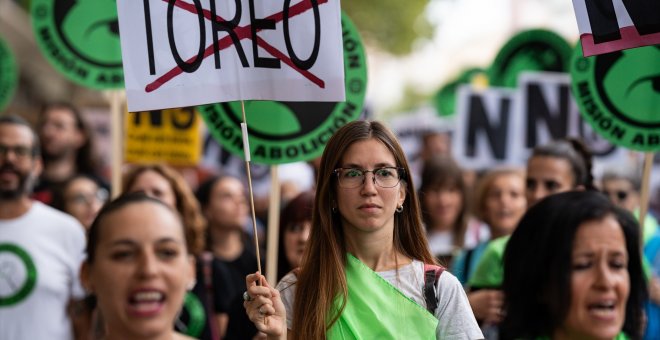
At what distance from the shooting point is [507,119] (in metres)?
10.5

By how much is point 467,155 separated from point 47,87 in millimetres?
28301

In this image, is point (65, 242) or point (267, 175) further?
point (267, 175)

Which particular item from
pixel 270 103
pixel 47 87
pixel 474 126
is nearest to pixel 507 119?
pixel 474 126

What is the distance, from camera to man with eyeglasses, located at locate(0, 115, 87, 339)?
5289 millimetres

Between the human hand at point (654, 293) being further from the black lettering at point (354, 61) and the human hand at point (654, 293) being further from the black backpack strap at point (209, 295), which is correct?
Answer: the black backpack strap at point (209, 295)

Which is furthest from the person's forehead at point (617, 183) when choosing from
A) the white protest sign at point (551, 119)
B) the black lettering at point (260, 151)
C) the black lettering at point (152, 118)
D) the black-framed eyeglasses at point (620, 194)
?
the black lettering at point (260, 151)

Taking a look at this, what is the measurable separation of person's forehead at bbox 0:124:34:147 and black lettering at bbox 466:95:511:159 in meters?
5.54

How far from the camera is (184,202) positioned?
6.48m

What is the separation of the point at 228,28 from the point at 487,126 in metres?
6.90

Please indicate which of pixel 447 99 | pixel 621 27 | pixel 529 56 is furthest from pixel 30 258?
pixel 447 99

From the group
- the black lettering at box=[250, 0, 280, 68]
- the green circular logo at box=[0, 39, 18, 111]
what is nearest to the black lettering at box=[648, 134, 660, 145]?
the black lettering at box=[250, 0, 280, 68]

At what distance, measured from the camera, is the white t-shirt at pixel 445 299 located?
3500mm

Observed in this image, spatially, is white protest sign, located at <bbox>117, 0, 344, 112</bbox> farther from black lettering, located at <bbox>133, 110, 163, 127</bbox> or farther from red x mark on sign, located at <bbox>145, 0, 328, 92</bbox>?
black lettering, located at <bbox>133, 110, 163, 127</bbox>

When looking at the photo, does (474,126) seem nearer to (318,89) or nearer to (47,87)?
(318,89)
